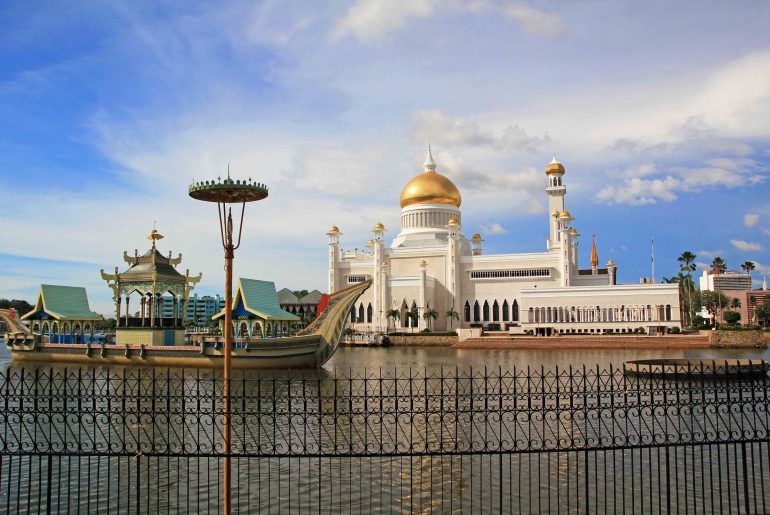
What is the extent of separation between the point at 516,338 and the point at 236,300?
22.5 meters

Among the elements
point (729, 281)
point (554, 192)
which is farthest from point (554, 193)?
point (729, 281)

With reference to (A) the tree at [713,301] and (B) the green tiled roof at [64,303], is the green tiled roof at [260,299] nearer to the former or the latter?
(B) the green tiled roof at [64,303]

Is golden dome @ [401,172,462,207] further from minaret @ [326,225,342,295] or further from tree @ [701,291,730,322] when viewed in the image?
tree @ [701,291,730,322]

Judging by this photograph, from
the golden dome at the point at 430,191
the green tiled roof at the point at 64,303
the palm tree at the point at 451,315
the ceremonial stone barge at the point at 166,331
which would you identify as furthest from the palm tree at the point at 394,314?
the green tiled roof at the point at 64,303

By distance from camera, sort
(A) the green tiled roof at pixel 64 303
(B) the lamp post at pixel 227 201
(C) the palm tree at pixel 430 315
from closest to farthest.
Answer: (B) the lamp post at pixel 227 201 → (A) the green tiled roof at pixel 64 303 → (C) the palm tree at pixel 430 315

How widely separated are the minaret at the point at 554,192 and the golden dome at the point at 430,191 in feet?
29.0

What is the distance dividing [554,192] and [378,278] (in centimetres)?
1860

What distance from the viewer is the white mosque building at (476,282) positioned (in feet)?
157

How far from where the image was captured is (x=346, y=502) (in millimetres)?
8828

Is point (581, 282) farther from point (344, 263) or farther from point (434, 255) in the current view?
point (344, 263)

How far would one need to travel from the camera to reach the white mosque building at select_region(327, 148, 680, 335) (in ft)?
157

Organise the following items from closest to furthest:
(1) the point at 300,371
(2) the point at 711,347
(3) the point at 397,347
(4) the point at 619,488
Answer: (4) the point at 619,488
(1) the point at 300,371
(2) the point at 711,347
(3) the point at 397,347

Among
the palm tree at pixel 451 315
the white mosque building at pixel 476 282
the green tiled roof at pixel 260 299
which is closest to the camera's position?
the green tiled roof at pixel 260 299

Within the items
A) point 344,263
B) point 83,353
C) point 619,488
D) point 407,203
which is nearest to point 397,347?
point 344,263
